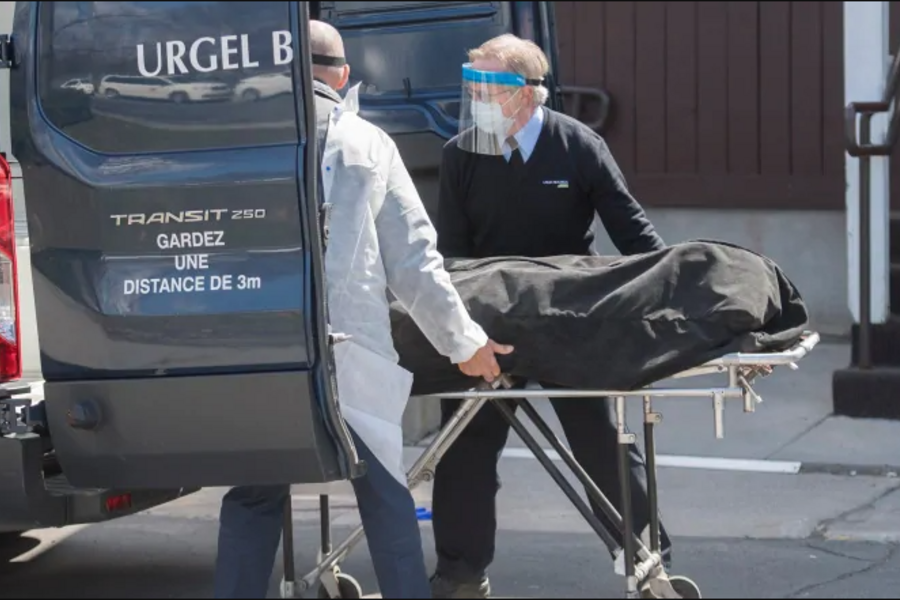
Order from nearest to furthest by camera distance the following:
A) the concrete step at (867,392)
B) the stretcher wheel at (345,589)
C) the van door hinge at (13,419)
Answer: the van door hinge at (13,419) < the stretcher wheel at (345,589) < the concrete step at (867,392)

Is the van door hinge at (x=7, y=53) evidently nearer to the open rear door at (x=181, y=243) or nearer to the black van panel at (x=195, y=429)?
the open rear door at (x=181, y=243)

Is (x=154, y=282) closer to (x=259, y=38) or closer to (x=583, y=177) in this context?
(x=259, y=38)

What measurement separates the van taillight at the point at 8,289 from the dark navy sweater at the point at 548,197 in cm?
143

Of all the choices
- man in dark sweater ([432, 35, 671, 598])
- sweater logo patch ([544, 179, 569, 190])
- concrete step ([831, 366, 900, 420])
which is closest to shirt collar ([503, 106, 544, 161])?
man in dark sweater ([432, 35, 671, 598])

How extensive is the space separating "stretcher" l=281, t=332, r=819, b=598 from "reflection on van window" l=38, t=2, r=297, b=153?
1.09 meters

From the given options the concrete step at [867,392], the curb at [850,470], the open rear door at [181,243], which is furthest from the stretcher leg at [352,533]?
the concrete step at [867,392]

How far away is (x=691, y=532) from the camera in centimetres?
610

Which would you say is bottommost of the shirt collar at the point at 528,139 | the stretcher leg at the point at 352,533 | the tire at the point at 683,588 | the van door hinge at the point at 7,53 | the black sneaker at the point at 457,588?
the black sneaker at the point at 457,588

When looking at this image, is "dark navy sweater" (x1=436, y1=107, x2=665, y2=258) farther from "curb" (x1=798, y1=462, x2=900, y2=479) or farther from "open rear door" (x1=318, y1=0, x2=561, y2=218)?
"curb" (x1=798, y1=462, x2=900, y2=479)

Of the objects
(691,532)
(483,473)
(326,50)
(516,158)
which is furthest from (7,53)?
(691,532)

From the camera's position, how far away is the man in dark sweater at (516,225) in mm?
5133

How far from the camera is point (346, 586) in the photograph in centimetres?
527

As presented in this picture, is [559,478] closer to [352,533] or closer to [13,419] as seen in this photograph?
[352,533]

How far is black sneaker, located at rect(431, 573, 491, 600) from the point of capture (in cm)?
527
